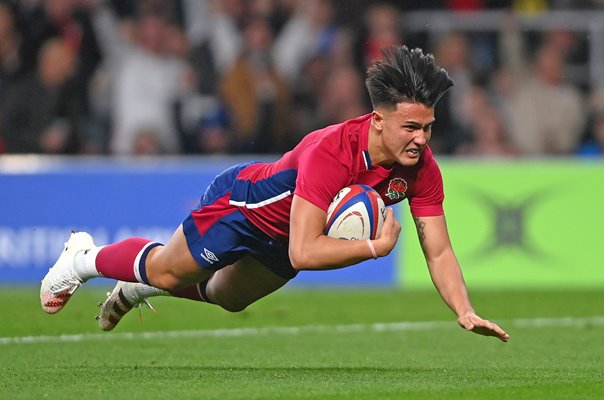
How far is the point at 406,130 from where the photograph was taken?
7.76 metres

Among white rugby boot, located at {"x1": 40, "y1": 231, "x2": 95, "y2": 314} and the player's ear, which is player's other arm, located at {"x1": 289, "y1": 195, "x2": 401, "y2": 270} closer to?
the player's ear

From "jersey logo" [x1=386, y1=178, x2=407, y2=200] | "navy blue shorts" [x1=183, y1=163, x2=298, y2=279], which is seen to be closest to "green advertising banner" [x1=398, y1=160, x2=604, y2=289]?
"navy blue shorts" [x1=183, y1=163, x2=298, y2=279]

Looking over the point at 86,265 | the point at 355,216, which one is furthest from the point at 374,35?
the point at 355,216

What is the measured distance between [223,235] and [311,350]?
183cm

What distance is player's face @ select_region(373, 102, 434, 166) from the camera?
305 inches

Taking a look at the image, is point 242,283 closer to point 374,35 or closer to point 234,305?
point 234,305

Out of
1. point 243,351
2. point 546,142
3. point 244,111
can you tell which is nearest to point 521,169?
point 546,142

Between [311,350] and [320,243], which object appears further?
[311,350]

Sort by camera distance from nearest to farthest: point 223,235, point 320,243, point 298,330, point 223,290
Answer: point 320,243, point 223,235, point 223,290, point 298,330

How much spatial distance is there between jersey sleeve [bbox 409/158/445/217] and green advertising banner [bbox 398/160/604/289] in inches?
268

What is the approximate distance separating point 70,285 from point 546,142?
9.03m

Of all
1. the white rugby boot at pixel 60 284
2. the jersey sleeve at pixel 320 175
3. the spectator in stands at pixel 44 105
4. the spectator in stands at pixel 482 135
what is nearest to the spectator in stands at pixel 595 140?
the spectator in stands at pixel 482 135

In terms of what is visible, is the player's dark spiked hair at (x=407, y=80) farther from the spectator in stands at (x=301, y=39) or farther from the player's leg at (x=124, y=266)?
the spectator in stands at (x=301, y=39)

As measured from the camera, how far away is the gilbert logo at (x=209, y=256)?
8445 millimetres
